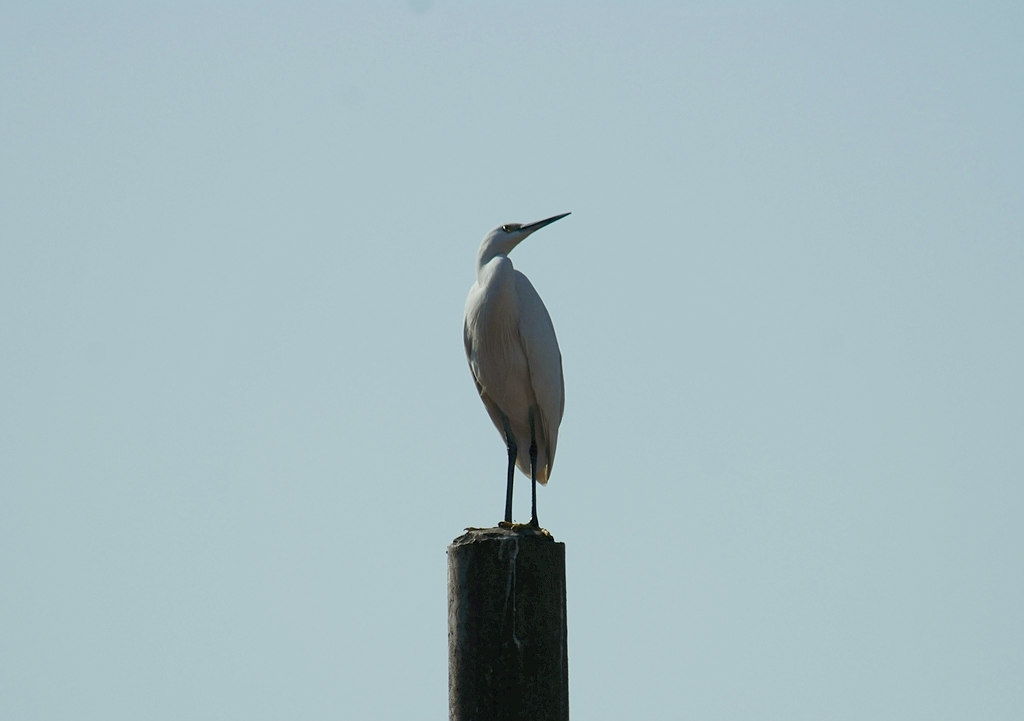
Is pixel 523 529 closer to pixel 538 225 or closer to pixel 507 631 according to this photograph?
pixel 507 631

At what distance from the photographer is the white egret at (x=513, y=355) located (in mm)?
11539

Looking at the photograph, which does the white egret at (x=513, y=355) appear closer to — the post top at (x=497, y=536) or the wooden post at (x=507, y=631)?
the post top at (x=497, y=536)

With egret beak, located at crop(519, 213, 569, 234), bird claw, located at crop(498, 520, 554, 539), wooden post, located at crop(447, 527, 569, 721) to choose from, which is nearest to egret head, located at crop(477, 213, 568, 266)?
egret beak, located at crop(519, 213, 569, 234)

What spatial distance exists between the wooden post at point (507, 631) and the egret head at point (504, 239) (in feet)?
13.5

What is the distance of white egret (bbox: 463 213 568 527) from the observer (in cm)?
1154

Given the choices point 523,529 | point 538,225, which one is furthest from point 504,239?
point 523,529

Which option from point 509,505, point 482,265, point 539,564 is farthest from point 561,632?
point 482,265

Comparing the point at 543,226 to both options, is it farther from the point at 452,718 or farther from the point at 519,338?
the point at 452,718

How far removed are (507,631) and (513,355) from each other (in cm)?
389

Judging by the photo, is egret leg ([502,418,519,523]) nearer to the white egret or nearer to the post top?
the white egret

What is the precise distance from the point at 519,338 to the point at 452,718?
4.13 metres

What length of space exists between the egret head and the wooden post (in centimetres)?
412

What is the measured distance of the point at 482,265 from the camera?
39.4 feet

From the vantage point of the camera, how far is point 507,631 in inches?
315
